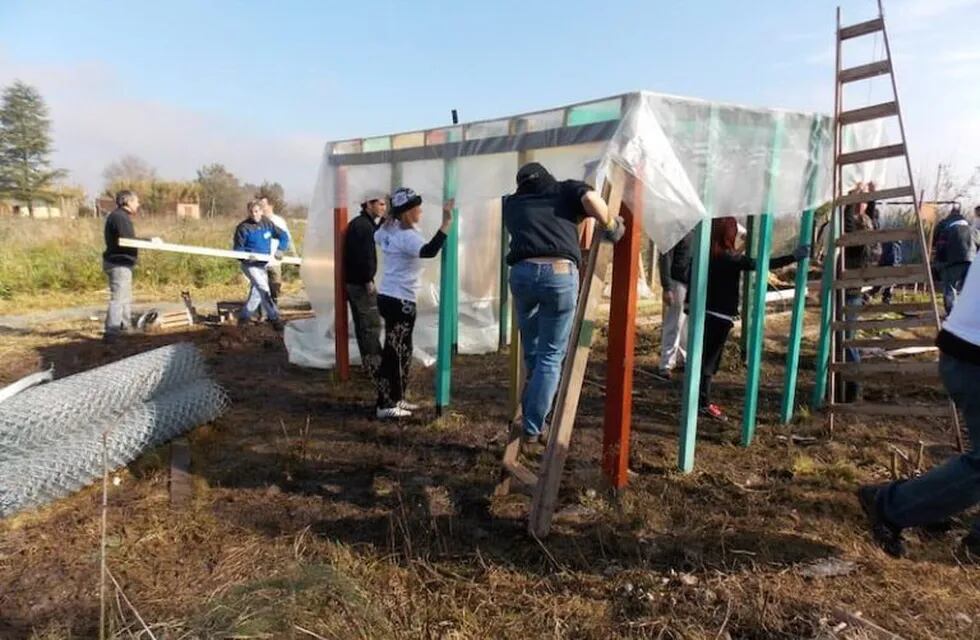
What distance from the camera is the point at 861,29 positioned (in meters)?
4.70

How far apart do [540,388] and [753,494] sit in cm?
146

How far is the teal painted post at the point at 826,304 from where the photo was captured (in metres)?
4.88

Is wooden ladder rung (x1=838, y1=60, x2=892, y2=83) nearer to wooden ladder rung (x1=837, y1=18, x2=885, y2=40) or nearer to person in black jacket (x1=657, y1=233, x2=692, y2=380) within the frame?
wooden ladder rung (x1=837, y1=18, x2=885, y2=40)

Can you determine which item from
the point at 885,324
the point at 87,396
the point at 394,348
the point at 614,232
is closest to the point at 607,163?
the point at 614,232

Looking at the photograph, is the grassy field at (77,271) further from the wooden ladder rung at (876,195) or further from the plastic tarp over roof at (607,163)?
the wooden ladder rung at (876,195)

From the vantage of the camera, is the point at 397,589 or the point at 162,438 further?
the point at 162,438

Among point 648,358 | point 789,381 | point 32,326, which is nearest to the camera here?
point 789,381

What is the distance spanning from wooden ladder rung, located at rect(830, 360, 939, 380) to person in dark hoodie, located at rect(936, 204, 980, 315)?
5.10 m

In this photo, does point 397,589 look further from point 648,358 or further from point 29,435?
point 648,358

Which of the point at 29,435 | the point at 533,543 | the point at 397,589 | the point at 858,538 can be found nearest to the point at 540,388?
the point at 533,543

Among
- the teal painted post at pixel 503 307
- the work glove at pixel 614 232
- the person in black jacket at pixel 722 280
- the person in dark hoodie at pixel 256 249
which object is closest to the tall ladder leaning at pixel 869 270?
the person in black jacket at pixel 722 280

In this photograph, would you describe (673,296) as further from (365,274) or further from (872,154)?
(365,274)

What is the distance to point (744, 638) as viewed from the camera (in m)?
2.47

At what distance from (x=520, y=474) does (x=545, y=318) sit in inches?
35.4
